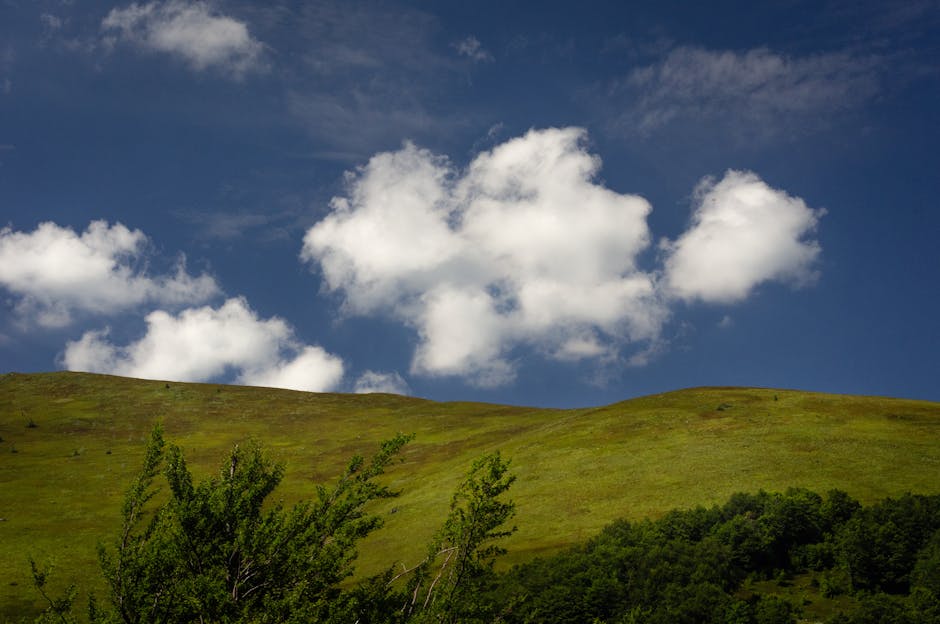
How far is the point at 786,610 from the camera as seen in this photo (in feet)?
150

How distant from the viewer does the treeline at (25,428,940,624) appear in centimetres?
1488

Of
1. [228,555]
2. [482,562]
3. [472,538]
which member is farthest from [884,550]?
[228,555]

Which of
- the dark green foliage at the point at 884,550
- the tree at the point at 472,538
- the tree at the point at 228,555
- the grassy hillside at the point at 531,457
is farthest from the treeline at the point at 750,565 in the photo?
the tree at the point at 228,555

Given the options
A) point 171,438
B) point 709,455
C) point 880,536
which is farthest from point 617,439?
point 171,438

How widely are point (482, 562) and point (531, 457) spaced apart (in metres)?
52.8

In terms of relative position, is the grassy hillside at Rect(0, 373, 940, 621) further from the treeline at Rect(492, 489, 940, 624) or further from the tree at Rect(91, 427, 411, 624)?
the tree at Rect(91, 427, 411, 624)

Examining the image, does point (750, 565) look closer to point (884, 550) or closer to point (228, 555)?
point (884, 550)

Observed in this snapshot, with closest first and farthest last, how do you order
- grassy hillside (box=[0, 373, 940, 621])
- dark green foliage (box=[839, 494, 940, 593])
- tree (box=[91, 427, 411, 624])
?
tree (box=[91, 427, 411, 624]), dark green foliage (box=[839, 494, 940, 593]), grassy hillside (box=[0, 373, 940, 621])

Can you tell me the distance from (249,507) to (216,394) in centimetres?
19184

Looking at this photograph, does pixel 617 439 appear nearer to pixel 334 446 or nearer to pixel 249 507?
pixel 334 446

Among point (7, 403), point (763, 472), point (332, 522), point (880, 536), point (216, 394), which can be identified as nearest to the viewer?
point (332, 522)

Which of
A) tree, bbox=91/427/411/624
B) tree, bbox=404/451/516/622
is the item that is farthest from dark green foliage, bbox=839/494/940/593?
tree, bbox=91/427/411/624

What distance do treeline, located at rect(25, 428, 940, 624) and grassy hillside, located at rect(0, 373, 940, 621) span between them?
8221mm

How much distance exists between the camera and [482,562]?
151 ft
